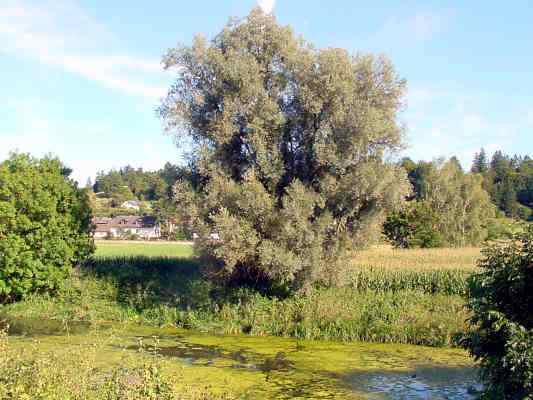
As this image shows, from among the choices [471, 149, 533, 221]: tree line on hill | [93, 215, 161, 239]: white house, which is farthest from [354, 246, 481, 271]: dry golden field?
[93, 215, 161, 239]: white house

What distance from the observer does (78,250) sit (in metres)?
27.0

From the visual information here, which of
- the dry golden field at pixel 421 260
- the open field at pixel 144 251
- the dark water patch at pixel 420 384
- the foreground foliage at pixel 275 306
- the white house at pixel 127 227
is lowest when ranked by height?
the dark water patch at pixel 420 384

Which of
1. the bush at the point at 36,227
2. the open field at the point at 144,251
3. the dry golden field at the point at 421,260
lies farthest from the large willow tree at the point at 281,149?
the open field at the point at 144,251

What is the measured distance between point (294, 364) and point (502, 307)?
7.24 m

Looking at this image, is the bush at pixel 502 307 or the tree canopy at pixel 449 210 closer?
the bush at pixel 502 307

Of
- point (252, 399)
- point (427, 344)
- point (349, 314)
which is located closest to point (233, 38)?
point (349, 314)

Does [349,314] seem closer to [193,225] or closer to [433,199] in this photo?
[193,225]

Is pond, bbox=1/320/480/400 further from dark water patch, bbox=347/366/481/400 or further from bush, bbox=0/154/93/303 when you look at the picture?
bush, bbox=0/154/93/303

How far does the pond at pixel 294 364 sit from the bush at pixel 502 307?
1464 millimetres

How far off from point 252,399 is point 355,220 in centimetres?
1241

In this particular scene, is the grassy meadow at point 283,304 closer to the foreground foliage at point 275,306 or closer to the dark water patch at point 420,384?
the foreground foliage at point 275,306

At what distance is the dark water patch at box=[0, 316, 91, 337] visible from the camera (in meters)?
20.4

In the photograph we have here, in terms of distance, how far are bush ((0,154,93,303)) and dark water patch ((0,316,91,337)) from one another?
7.49 feet

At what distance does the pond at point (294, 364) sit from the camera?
13.2 meters
